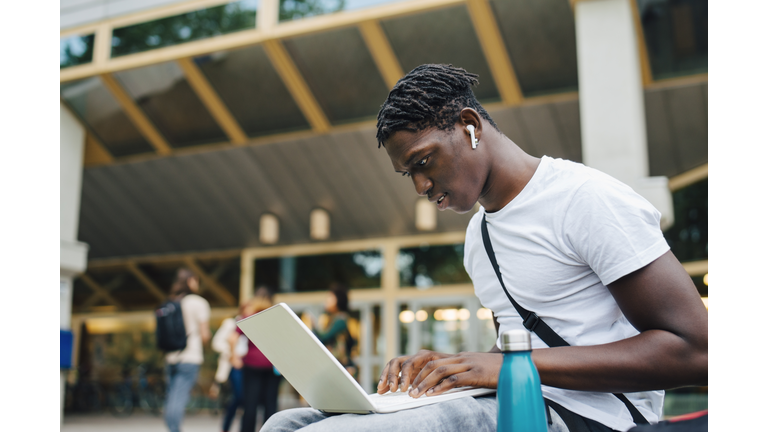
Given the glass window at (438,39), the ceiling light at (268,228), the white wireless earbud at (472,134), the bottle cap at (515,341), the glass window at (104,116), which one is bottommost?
the bottle cap at (515,341)

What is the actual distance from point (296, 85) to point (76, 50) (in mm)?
3076

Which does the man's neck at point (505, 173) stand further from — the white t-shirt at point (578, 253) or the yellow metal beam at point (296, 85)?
the yellow metal beam at point (296, 85)

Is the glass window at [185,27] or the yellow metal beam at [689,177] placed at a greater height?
the glass window at [185,27]

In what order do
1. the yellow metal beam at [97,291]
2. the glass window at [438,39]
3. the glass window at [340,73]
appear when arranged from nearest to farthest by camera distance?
the glass window at [438,39] → the glass window at [340,73] → the yellow metal beam at [97,291]

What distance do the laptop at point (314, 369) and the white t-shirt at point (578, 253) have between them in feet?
0.86

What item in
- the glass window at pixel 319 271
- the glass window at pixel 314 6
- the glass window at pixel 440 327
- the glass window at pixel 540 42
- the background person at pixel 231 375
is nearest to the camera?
the background person at pixel 231 375

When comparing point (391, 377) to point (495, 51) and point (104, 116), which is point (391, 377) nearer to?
point (495, 51)

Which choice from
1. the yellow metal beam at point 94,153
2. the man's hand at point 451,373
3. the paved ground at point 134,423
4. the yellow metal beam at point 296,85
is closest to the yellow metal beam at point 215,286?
the paved ground at point 134,423

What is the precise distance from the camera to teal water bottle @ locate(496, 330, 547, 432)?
3.27ft

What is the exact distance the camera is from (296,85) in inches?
323

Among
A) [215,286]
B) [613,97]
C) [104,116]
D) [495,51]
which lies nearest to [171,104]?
[104,116]

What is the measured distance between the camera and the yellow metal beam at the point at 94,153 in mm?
9703
